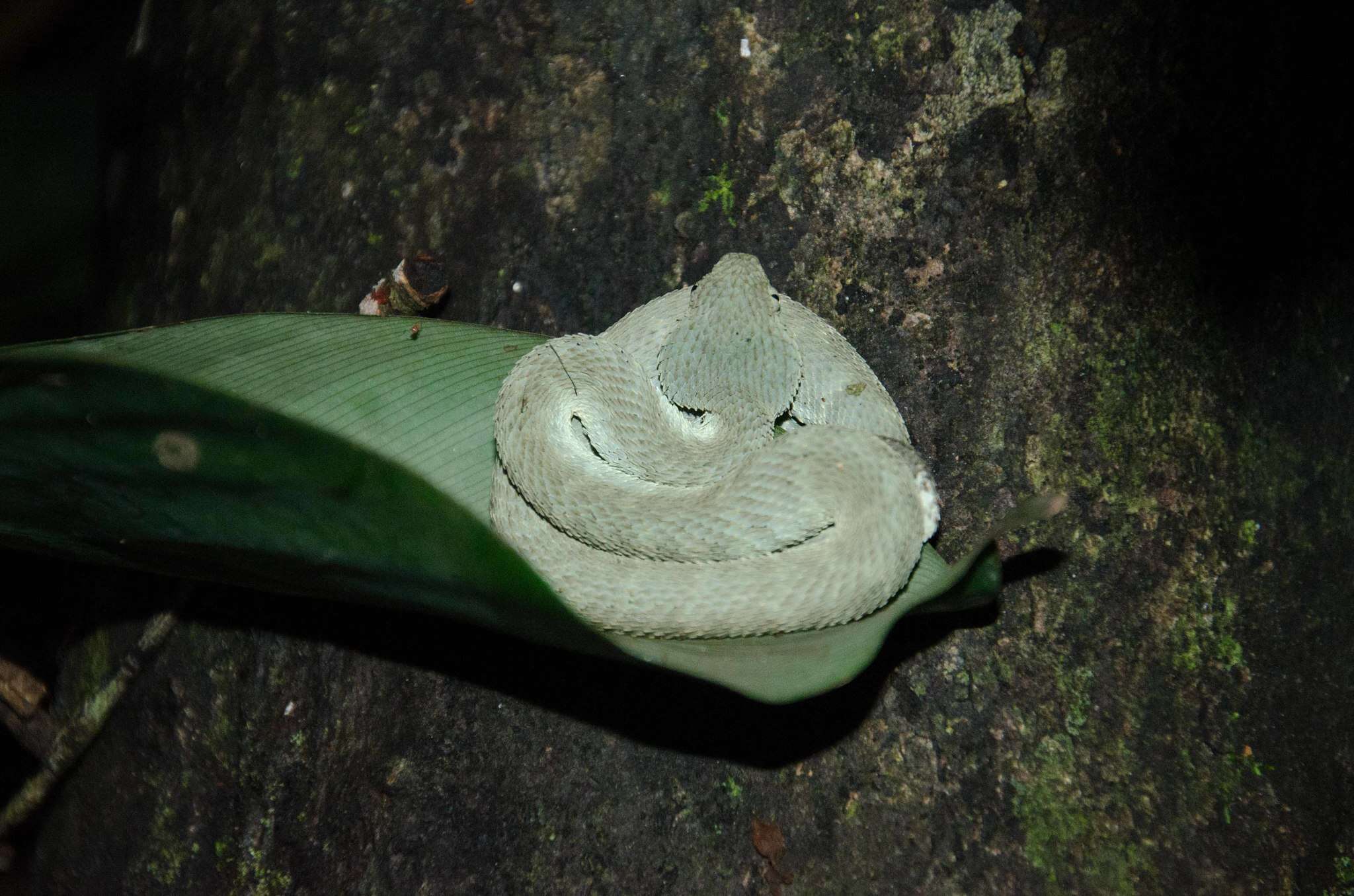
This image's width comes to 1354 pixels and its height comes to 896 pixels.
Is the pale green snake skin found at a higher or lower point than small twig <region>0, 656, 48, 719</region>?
higher

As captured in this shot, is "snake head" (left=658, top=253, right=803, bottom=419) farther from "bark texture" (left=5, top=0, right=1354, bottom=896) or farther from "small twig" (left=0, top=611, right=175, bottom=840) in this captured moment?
"small twig" (left=0, top=611, right=175, bottom=840)

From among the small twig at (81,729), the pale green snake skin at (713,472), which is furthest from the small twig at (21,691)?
the pale green snake skin at (713,472)

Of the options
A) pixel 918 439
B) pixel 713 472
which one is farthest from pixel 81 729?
pixel 918 439

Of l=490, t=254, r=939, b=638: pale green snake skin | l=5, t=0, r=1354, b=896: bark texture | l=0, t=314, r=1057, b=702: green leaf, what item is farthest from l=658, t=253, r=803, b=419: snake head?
l=0, t=314, r=1057, b=702: green leaf

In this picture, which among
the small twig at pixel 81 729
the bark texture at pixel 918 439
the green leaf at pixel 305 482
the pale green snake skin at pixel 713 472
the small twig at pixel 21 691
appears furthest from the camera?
the small twig at pixel 21 691

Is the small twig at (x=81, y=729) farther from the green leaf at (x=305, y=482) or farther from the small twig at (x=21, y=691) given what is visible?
the green leaf at (x=305, y=482)

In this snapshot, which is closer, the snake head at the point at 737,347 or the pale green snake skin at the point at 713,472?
the pale green snake skin at the point at 713,472
